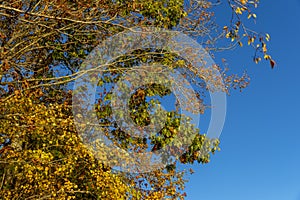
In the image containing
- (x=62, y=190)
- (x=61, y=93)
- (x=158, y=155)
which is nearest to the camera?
(x=62, y=190)

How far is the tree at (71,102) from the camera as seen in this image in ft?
43.8

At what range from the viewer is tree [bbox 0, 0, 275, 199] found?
1335 cm

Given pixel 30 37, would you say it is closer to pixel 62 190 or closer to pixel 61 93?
pixel 61 93

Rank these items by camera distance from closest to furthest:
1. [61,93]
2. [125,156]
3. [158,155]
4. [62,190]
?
[62,190] → [125,156] → [158,155] → [61,93]

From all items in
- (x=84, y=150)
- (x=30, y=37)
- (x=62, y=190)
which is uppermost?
(x=30, y=37)

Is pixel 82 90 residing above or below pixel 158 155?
above

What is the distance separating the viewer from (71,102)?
58.8 ft

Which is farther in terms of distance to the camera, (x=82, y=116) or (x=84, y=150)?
(x=82, y=116)

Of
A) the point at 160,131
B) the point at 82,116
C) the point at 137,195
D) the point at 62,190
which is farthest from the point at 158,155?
the point at 62,190

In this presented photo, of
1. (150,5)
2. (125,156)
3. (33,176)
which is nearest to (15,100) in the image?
(33,176)

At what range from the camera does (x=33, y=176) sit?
1338 centimetres

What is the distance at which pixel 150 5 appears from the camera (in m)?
17.5

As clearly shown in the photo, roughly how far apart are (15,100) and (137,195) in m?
5.24

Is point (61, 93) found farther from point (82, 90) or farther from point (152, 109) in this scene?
point (152, 109)
